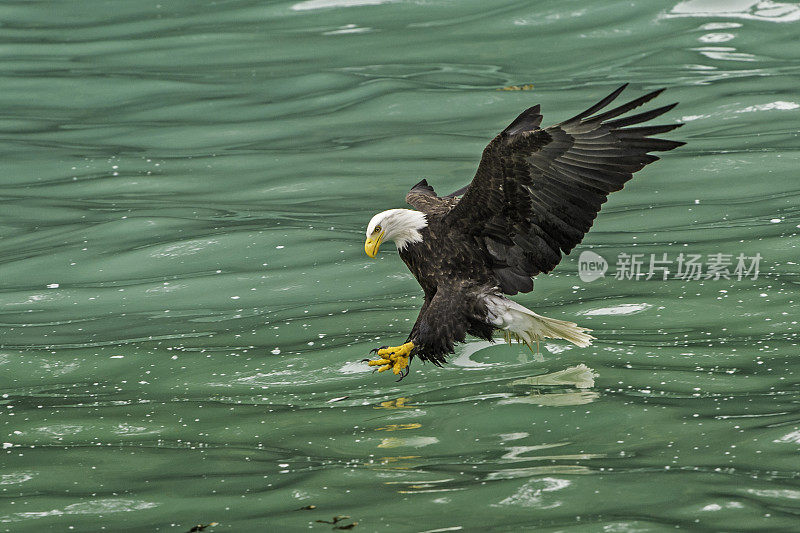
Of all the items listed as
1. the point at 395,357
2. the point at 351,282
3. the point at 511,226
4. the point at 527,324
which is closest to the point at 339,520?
the point at 395,357

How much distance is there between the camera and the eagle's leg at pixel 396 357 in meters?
5.87

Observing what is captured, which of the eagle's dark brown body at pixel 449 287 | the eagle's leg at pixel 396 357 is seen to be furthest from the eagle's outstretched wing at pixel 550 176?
the eagle's leg at pixel 396 357

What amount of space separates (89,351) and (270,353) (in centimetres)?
104

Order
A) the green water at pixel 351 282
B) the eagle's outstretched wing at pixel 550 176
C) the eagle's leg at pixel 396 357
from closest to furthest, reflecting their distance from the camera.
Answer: the green water at pixel 351 282
the eagle's outstretched wing at pixel 550 176
the eagle's leg at pixel 396 357

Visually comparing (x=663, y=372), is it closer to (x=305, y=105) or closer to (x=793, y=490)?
(x=793, y=490)

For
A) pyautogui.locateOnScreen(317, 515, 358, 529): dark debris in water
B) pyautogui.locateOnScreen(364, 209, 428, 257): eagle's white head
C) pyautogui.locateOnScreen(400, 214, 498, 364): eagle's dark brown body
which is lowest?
pyautogui.locateOnScreen(317, 515, 358, 529): dark debris in water

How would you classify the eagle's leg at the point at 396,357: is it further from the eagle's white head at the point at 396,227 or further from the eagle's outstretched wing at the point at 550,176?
the eagle's outstretched wing at the point at 550,176

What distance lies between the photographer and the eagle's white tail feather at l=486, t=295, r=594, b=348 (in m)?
5.94

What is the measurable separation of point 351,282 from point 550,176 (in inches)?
92.7

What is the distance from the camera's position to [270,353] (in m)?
6.65

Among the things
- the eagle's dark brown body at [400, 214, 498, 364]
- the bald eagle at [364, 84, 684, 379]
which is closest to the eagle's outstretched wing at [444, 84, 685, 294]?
the bald eagle at [364, 84, 684, 379]

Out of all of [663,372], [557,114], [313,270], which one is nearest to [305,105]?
[557,114]

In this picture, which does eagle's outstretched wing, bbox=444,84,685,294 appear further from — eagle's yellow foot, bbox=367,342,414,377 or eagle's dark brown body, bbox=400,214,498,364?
eagle's yellow foot, bbox=367,342,414,377

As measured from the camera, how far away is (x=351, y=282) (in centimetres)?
780
